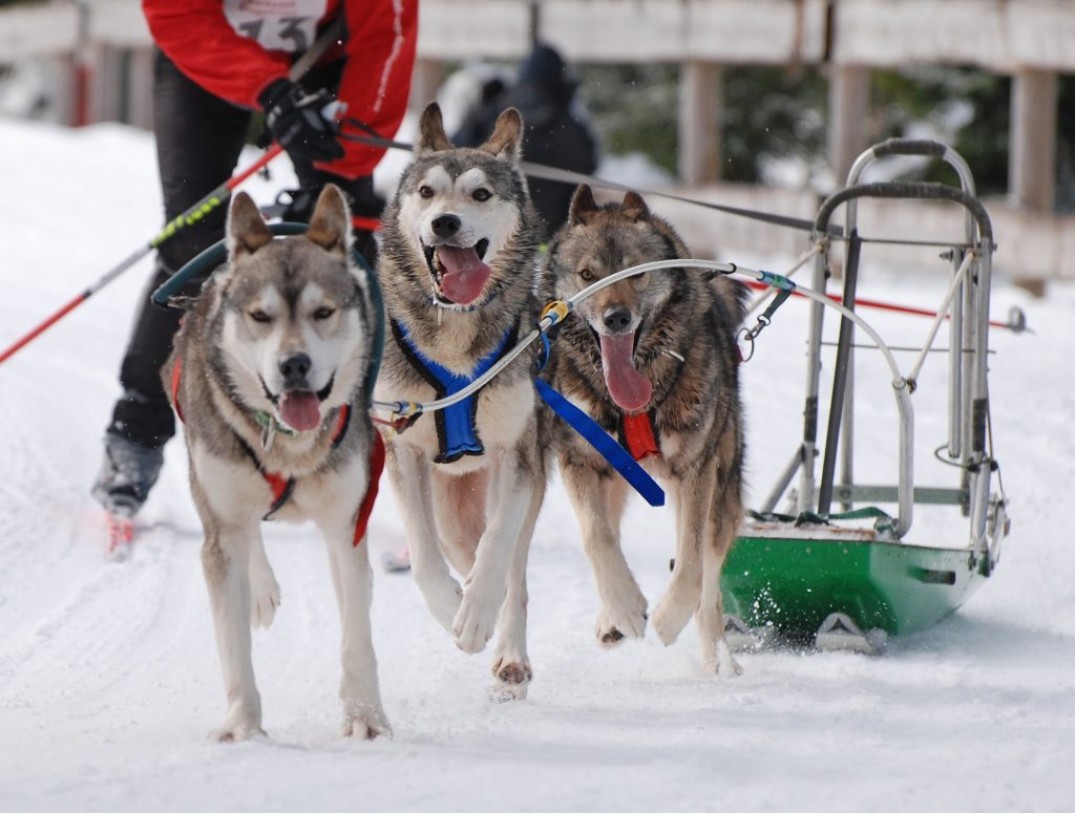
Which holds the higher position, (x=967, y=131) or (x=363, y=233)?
(x=967, y=131)

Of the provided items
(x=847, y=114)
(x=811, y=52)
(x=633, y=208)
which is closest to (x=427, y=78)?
(x=811, y=52)

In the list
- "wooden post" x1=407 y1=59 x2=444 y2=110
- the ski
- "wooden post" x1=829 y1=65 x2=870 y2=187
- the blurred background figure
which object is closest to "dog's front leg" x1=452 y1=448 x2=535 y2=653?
the ski

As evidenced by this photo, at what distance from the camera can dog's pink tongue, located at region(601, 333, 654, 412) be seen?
3.63m

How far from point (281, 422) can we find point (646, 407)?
1140 millimetres

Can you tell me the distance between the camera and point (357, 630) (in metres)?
2.92

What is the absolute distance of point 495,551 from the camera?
334cm

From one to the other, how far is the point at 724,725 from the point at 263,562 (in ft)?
3.57

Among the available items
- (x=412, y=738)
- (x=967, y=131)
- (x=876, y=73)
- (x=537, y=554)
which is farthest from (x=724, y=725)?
(x=876, y=73)

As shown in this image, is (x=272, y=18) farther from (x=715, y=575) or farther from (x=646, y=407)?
(x=715, y=575)

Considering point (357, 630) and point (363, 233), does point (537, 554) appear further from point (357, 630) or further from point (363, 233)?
point (357, 630)

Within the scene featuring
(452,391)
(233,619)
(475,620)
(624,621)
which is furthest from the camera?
(624,621)

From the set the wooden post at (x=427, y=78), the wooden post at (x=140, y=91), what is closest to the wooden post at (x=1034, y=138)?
the wooden post at (x=427, y=78)

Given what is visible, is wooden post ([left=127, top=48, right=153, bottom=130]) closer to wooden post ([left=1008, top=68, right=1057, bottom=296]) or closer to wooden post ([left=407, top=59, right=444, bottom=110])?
wooden post ([left=407, top=59, right=444, bottom=110])

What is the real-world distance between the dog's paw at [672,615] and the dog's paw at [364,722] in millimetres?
941
